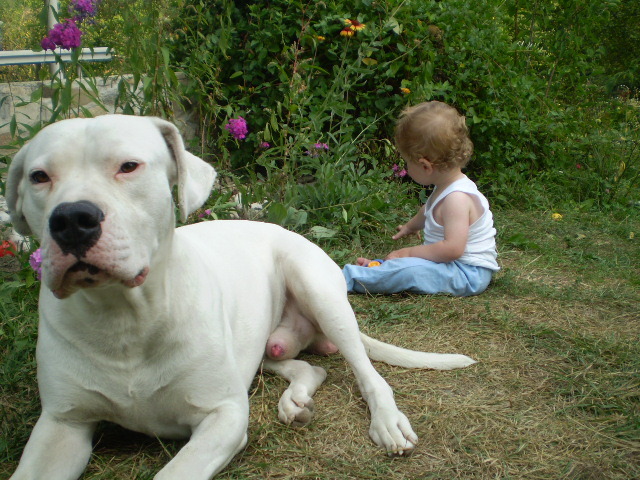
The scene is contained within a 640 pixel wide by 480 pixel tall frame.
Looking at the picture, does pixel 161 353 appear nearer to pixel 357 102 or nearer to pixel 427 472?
pixel 427 472

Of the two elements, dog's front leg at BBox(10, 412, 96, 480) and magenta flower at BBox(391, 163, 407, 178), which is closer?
dog's front leg at BBox(10, 412, 96, 480)

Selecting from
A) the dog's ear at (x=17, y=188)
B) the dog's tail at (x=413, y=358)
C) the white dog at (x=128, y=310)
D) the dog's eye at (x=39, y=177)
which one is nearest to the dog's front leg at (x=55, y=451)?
the white dog at (x=128, y=310)

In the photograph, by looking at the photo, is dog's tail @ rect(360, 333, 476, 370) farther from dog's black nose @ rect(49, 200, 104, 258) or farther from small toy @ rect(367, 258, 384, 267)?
dog's black nose @ rect(49, 200, 104, 258)

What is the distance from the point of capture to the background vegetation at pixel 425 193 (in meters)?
2.38

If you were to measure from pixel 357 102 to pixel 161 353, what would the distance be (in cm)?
381

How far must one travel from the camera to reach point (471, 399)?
2691 millimetres

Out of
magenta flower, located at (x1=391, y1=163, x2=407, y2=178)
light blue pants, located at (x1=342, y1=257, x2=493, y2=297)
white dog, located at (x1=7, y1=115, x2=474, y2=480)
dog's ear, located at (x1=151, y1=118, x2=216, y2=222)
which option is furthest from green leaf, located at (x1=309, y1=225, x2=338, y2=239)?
dog's ear, located at (x1=151, y1=118, x2=216, y2=222)

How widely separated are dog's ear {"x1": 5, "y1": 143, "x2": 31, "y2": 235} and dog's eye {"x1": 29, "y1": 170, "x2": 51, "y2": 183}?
0.14 metres

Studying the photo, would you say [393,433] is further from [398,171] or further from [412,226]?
[398,171]

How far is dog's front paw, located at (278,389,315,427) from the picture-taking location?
246 centimetres

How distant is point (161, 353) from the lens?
2098mm

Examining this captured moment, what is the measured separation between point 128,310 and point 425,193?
414 cm


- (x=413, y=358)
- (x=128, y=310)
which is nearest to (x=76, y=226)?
(x=128, y=310)

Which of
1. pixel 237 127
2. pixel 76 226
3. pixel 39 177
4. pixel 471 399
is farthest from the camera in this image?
pixel 237 127
